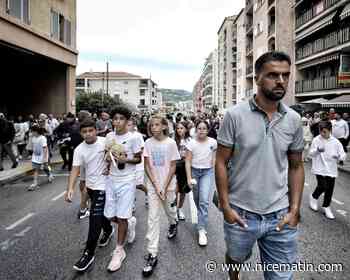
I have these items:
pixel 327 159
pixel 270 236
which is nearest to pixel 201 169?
pixel 270 236

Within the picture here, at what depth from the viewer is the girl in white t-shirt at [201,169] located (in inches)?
175

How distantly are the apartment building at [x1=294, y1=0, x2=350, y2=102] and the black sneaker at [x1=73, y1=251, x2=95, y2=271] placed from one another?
19.0 m

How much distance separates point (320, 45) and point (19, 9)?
2191 centimetres

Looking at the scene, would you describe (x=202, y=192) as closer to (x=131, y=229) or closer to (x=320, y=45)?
(x=131, y=229)

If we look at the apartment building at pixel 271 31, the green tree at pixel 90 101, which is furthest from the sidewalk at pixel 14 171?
the green tree at pixel 90 101

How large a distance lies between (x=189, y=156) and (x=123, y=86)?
3997 inches

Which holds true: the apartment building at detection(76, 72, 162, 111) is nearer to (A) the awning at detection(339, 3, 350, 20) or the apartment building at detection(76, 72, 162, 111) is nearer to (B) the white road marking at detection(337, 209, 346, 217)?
(A) the awning at detection(339, 3, 350, 20)

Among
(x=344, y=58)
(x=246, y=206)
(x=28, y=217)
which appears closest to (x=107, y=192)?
(x=246, y=206)

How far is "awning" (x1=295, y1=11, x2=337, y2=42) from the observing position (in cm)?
2300

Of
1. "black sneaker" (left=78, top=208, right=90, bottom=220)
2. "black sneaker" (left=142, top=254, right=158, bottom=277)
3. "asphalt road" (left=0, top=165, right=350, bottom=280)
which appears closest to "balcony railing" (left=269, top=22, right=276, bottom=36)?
"asphalt road" (left=0, top=165, right=350, bottom=280)

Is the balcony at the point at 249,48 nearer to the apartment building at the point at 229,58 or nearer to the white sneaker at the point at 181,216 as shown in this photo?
the apartment building at the point at 229,58

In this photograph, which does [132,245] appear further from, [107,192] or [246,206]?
[246,206]

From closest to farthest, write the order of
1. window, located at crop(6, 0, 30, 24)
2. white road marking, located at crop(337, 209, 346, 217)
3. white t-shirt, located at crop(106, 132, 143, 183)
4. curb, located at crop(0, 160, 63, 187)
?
white t-shirt, located at crop(106, 132, 143, 183)
white road marking, located at crop(337, 209, 346, 217)
curb, located at crop(0, 160, 63, 187)
window, located at crop(6, 0, 30, 24)

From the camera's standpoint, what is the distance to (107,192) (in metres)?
3.65
